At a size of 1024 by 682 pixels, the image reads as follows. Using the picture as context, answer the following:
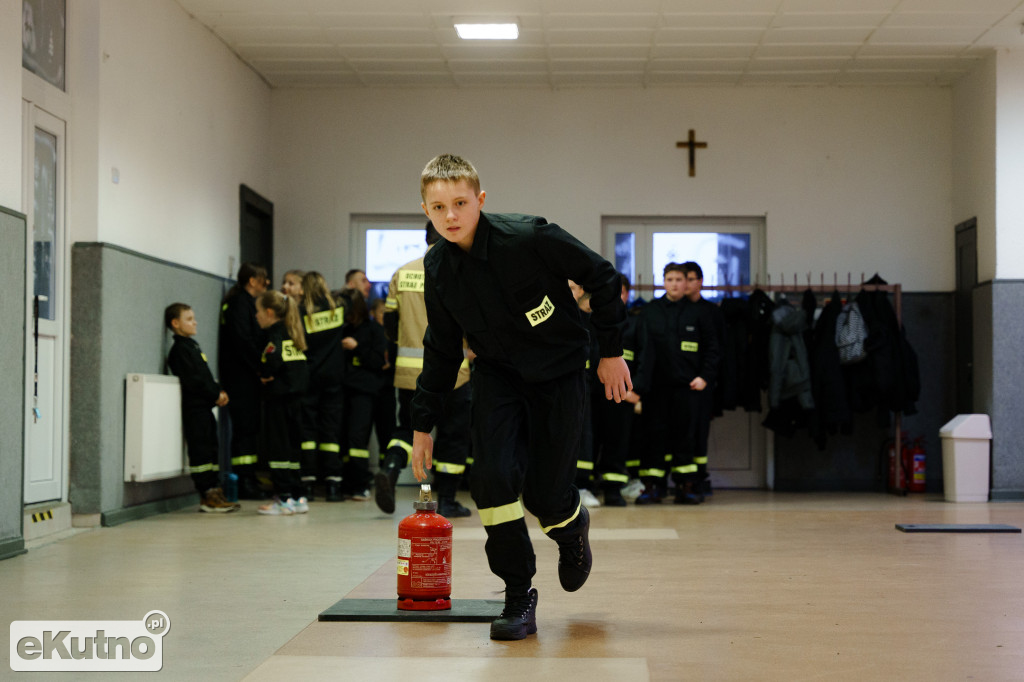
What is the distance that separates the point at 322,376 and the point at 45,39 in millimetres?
2563

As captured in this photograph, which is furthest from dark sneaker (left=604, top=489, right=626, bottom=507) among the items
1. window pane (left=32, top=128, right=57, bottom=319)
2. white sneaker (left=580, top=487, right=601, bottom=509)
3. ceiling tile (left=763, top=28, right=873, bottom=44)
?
window pane (left=32, top=128, right=57, bottom=319)

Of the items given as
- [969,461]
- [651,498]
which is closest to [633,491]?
[651,498]

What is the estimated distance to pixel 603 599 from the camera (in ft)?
12.1

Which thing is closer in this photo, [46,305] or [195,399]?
[46,305]

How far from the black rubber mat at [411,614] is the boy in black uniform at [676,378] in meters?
4.05

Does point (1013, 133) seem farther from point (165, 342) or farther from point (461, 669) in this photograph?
point (461, 669)

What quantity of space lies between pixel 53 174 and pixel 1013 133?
6.42 m

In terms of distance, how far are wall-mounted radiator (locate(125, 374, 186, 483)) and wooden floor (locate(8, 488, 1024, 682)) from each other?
1.06ft

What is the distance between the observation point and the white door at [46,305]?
559 cm

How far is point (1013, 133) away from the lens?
26.0 ft

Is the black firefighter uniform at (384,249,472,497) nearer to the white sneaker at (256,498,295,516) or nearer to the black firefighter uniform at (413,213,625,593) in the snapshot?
the white sneaker at (256,498,295,516)

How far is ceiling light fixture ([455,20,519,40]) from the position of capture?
741 cm

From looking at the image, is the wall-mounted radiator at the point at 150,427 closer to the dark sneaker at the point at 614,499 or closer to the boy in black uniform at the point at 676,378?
the dark sneaker at the point at 614,499

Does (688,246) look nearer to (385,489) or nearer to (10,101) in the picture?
(385,489)
